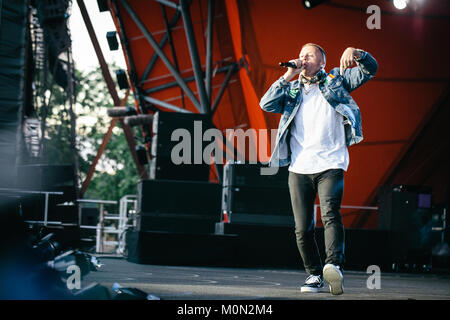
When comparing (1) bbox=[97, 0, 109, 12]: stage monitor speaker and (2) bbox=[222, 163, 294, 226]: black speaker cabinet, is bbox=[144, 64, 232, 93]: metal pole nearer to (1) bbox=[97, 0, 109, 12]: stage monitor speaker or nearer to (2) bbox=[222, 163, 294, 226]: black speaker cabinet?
(1) bbox=[97, 0, 109, 12]: stage monitor speaker

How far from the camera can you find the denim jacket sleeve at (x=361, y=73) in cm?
371

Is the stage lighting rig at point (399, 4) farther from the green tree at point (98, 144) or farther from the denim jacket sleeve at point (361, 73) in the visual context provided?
the green tree at point (98, 144)

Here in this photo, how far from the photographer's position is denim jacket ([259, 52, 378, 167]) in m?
3.69

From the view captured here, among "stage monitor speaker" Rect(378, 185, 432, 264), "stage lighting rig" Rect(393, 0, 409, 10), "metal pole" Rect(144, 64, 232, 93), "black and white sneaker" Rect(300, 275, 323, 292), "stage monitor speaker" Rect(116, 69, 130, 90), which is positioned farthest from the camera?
"metal pole" Rect(144, 64, 232, 93)

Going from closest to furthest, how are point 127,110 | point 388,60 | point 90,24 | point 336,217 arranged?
1. point 336,217
2. point 388,60
3. point 127,110
4. point 90,24

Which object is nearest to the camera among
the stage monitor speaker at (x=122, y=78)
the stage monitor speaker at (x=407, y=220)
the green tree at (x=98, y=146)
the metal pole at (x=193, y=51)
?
the stage monitor speaker at (x=407, y=220)

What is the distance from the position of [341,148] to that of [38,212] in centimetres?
545

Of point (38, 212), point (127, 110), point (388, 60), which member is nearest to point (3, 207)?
point (38, 212)

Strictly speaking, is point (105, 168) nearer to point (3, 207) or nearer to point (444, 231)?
point (444, 231)

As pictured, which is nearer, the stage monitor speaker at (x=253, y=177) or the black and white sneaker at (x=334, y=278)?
the black and white sneaker at (x=334, y=278)

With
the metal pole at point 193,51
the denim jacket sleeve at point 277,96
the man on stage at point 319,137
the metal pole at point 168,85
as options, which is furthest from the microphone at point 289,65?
the metal pole at point 168,85

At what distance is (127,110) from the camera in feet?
40.8

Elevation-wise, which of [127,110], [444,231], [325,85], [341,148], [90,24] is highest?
[90,24]

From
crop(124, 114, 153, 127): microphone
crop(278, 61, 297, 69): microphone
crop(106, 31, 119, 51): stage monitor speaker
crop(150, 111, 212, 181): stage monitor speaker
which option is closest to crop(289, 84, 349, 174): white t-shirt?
crop(278, 61, 297, 69): microphone
